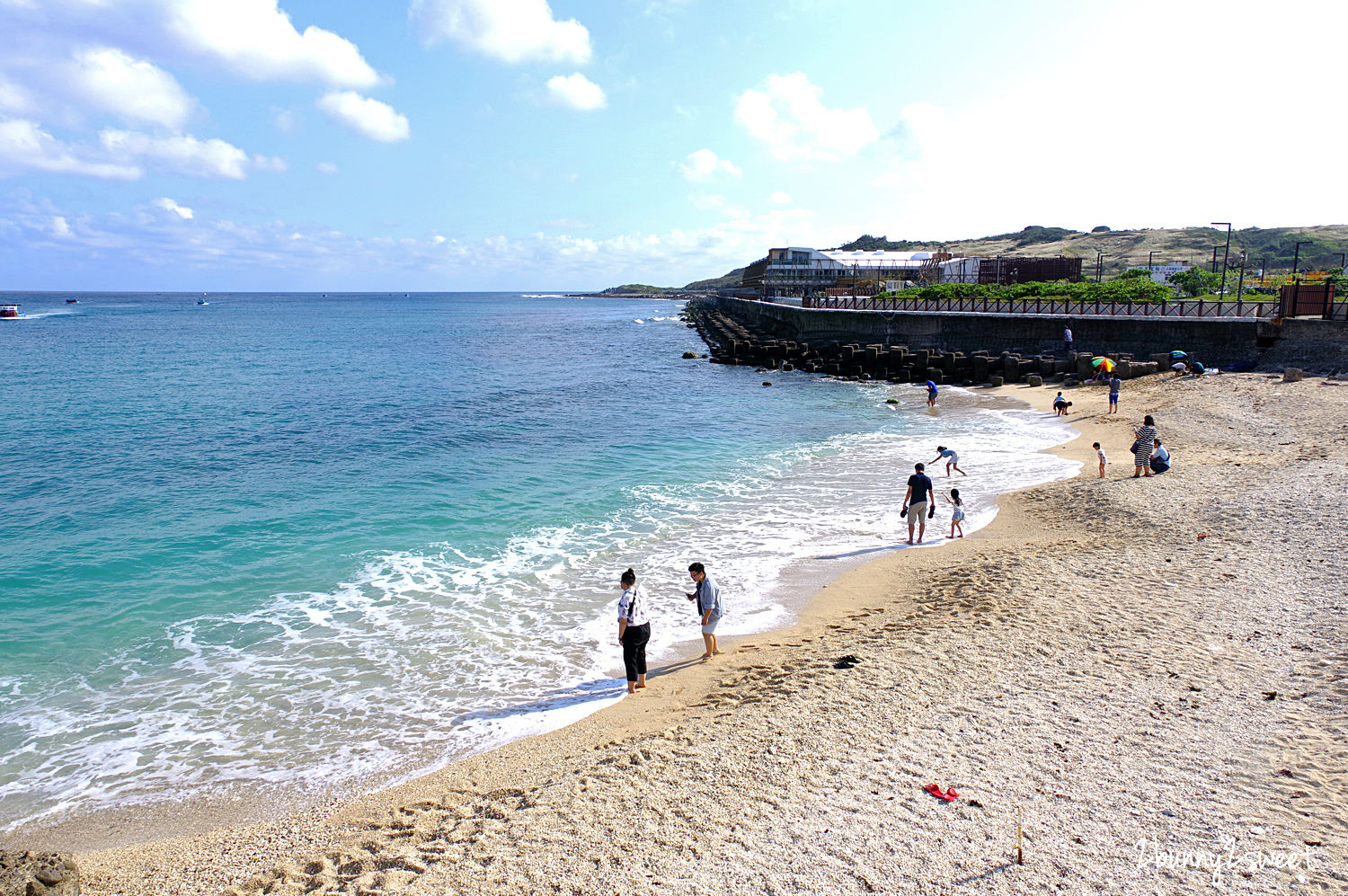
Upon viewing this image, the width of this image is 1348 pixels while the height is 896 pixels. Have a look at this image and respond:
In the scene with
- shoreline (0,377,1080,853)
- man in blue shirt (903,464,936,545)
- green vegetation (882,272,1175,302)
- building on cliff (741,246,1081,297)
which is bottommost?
shoreline (0,377,1080,853)

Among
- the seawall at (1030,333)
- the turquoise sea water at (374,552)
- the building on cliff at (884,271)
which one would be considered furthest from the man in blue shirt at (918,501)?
the building on cliff at (884,271)

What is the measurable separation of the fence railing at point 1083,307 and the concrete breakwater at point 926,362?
3286mm

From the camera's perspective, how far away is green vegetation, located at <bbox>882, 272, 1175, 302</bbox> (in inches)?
1674

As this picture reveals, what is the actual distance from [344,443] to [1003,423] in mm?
22835

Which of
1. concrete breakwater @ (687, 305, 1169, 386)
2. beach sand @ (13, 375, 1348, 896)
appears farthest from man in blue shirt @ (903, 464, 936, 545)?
concrete breakwater @ (687, 305, 1169, 386)

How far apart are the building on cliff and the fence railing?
1324cm

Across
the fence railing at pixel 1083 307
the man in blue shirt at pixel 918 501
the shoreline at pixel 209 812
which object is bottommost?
the shoreline at pixel 209 812

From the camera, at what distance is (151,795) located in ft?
23.3

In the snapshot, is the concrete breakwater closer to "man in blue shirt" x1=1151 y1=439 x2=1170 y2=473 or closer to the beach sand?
"man in blue shirt" x1=1151 y1=439 x2=1170 y2=473

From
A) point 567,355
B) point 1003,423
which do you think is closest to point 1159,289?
point 1003,423

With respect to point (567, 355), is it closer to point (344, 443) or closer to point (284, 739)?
point (344, 443)

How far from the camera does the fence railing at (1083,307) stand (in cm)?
3412

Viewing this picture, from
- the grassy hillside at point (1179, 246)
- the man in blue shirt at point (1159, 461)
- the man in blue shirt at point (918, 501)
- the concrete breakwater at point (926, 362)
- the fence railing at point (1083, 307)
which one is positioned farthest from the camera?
the grassy hillside at point (1179, 246)

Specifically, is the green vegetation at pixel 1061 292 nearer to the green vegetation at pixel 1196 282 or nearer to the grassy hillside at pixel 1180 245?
the green vegetation at pixel 1196 282
